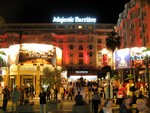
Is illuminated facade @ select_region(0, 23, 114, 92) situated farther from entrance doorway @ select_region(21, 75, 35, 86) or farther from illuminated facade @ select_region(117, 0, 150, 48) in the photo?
entrance doorway @ select_region(21, 75, 35, 86)

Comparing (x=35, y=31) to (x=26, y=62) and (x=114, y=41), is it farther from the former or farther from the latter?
(x=26, y=62)

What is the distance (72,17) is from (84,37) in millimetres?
11968

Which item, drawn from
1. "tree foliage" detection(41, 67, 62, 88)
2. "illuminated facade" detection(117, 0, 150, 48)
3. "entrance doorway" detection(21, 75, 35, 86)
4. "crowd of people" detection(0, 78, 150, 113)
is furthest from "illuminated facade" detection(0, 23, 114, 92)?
"tree foliage" detection(41, 67, 62, 88)

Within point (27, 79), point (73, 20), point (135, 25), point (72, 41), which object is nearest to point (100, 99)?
point (27, 79)

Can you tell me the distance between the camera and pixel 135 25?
227 ft

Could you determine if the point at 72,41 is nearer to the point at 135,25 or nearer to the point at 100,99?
the point at 135,25

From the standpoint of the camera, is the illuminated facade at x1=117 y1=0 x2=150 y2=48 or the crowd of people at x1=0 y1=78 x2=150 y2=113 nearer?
the crowd of people at x1=0 y1=78 x2=150 y2=113

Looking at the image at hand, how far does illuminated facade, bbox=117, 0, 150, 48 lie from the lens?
60250mm

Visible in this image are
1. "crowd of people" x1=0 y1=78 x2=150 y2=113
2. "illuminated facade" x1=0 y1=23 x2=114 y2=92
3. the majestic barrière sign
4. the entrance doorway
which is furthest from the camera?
the majestic barrière sign

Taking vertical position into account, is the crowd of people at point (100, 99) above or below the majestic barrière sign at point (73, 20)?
below

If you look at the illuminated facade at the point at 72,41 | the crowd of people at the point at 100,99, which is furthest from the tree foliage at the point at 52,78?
the illuminated facade at the point at 72,41

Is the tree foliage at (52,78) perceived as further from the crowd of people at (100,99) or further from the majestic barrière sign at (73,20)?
the majestic barrière sign at (73,20)

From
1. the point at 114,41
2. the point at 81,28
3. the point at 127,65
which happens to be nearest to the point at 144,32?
the point at 114,41

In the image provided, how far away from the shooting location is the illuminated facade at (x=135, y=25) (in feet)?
198
